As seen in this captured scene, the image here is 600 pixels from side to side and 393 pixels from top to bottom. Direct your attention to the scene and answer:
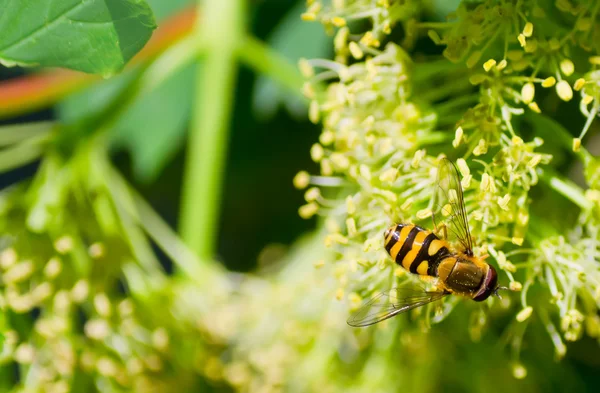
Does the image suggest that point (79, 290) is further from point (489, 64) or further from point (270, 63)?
point (489, 64)

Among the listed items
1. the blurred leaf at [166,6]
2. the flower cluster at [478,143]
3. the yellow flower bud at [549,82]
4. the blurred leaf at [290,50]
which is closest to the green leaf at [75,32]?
the flower cluster at [478,143]

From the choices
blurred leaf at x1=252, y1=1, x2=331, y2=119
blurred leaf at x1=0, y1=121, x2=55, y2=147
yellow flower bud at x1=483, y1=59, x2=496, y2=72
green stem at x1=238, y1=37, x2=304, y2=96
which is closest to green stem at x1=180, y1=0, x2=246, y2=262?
green stem at x1=238, y1=37, x2=304, y2=96

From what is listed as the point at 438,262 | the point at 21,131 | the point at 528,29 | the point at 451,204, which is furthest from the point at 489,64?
the point at 21,131

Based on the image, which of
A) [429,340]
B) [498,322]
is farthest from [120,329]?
[498,322]

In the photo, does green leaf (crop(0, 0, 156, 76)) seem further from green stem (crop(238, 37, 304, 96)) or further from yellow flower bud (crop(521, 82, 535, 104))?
green stem (crop(238, 37, 304, 96))

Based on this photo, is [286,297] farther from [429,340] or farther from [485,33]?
[485,33]

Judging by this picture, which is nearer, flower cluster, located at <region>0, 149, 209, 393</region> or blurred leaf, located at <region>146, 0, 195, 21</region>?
flower cluster, located at <region>0, 149, 209, 393</region>
